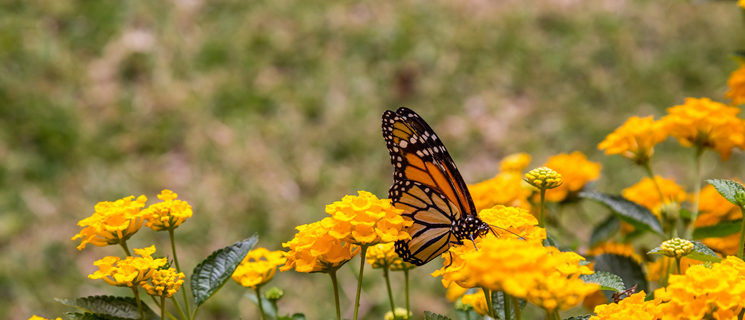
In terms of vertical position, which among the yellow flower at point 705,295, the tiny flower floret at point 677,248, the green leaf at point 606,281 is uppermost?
the tiny flower floret at point 677,248

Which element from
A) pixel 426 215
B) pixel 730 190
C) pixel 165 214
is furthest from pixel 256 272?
pixel 730 190

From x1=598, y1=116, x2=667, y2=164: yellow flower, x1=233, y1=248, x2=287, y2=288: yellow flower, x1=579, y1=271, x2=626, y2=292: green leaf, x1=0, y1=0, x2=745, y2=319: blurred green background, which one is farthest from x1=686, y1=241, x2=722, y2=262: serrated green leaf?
x1=0, y1=0, x2=745, y2=319: blurred green background

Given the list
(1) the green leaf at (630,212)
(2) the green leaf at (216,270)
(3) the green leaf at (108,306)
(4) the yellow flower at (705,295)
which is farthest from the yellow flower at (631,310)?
(3) the green leaf at (108,306)

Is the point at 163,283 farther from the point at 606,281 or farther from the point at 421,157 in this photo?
the point at 606,281

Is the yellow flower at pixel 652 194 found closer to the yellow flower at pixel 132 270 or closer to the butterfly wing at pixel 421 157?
the butterfly wing at pixel 421 157

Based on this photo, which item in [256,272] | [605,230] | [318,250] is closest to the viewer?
[318,250]

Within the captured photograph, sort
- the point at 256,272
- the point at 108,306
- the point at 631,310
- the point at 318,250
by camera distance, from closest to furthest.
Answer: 1. the point at 631,310
2. the point at 318,250
3. the point at 108,306
4. the point at 256,272

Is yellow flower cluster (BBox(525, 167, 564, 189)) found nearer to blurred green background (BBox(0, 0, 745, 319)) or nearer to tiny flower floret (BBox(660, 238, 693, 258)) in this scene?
tiny flower floret (BBox(660, 238, 693, 258))
